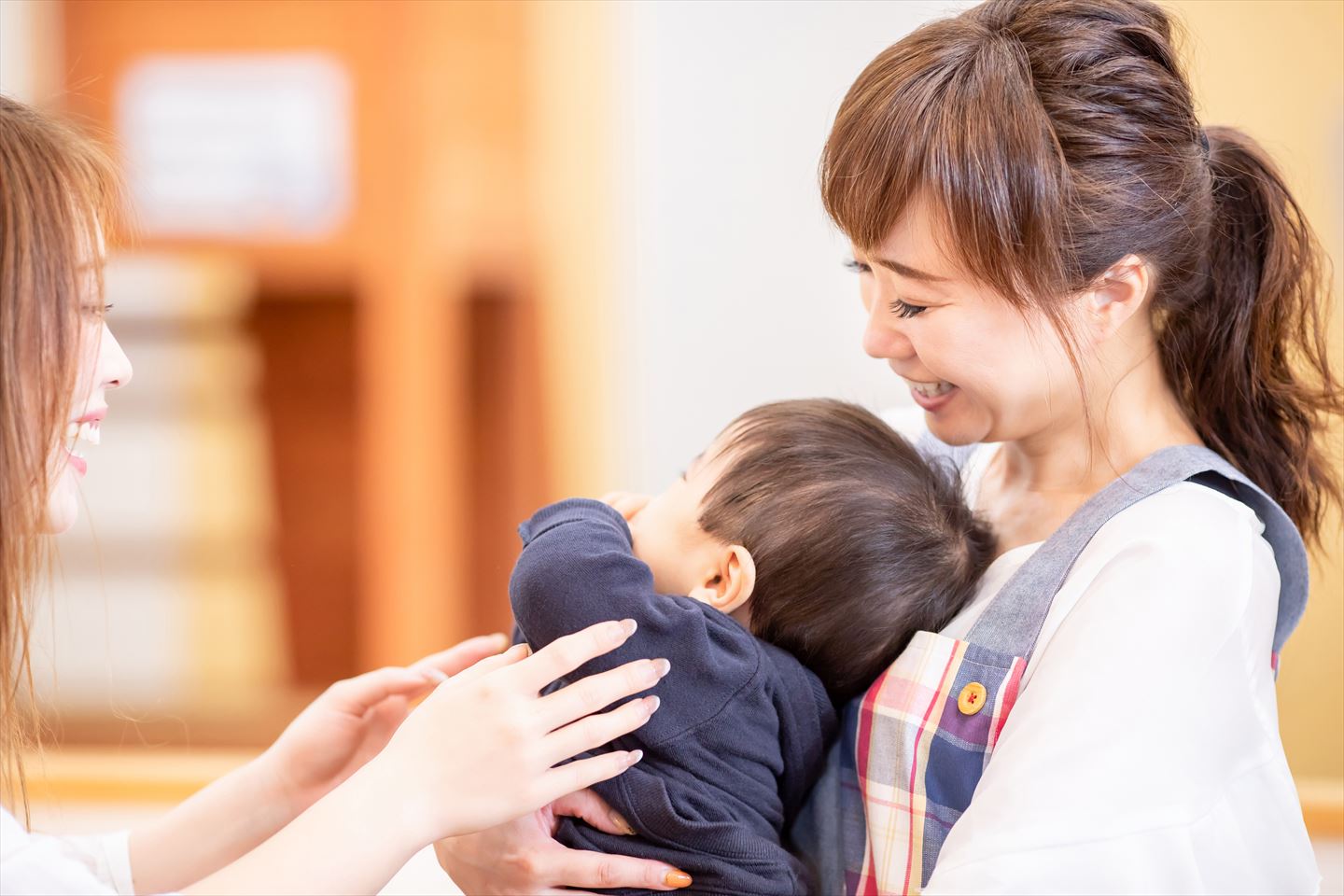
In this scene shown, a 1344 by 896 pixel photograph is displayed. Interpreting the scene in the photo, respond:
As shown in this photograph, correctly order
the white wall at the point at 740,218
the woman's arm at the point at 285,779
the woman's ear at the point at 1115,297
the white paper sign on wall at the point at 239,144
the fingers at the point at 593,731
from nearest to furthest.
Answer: the fingers at the point at 593,731 → the woman's ear at the point at 1115,297 → the woman's arm at the point at 285,779 → the white wall at the point at 740,218 → the white paper sign on wall at the point at 239,144

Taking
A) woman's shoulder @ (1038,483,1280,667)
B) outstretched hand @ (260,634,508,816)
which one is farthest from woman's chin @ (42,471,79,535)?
woman's shoulder @ (1038,483,1280,667)

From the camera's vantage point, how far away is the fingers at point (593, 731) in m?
0.90

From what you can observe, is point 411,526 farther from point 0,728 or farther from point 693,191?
point 0,728

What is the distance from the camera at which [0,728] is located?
3.26ft

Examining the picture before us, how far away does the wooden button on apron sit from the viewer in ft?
3.10

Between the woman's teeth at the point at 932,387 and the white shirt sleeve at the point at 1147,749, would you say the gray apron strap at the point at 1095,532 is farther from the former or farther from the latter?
the woman's teeth at the point at 932,387

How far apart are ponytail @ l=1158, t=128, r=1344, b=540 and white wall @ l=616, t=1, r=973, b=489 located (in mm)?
778

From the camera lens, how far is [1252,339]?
43.9 inches

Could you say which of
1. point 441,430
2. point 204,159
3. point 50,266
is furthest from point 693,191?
point 50,266

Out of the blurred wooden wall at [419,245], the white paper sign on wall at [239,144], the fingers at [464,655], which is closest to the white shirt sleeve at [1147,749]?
the fingers at [464,655]

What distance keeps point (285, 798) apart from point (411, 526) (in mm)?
1369

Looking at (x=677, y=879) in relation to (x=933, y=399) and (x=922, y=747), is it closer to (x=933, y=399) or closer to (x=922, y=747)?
(x=922, y=747)

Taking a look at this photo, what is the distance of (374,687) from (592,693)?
0.41m

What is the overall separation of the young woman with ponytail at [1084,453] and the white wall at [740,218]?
80 centimetres
